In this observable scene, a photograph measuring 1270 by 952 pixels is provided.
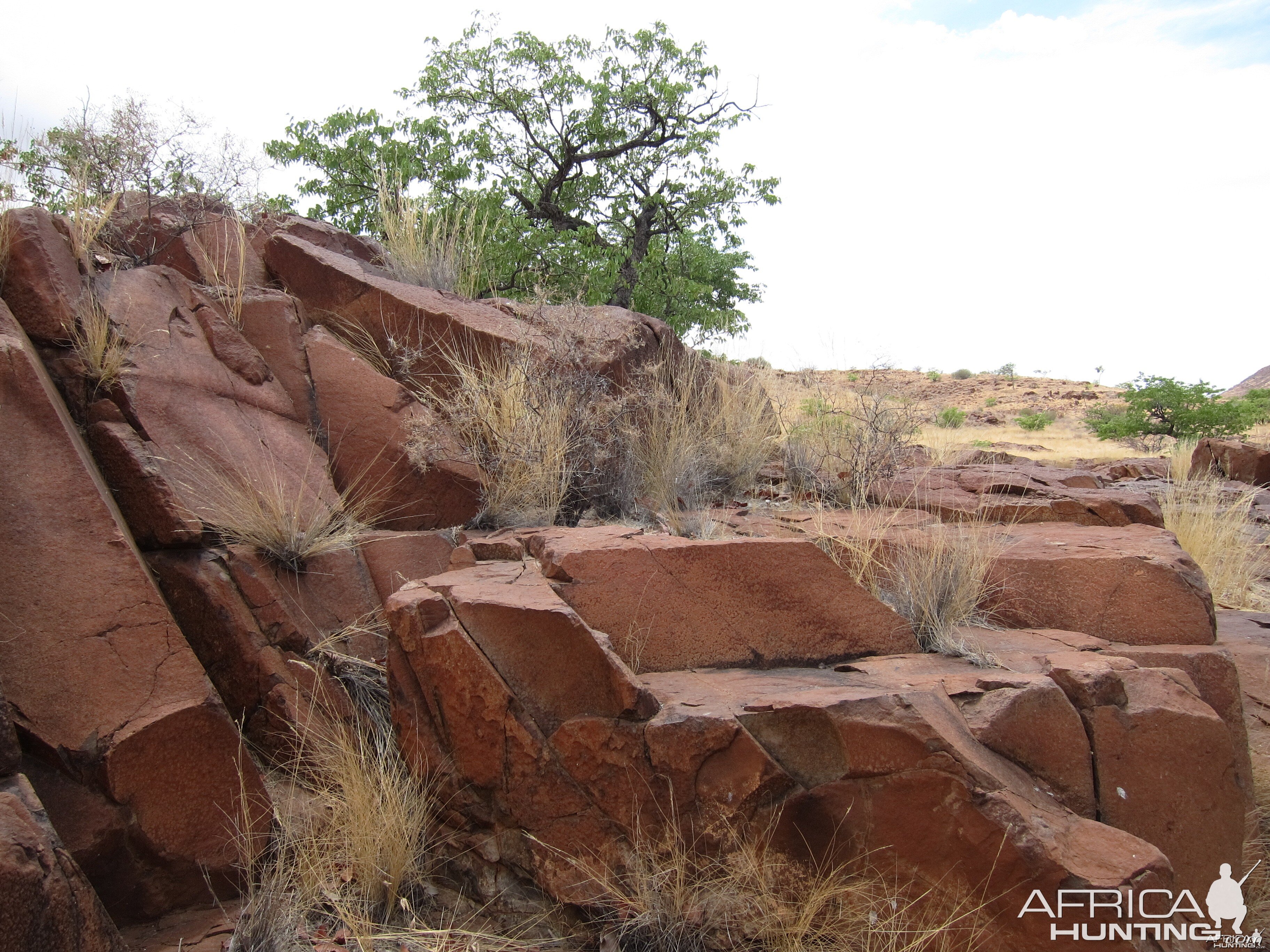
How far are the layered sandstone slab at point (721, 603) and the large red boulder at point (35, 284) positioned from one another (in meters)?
2.68

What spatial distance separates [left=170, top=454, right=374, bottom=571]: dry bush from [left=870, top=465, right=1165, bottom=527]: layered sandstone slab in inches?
139

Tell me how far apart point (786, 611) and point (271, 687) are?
2.35 metres

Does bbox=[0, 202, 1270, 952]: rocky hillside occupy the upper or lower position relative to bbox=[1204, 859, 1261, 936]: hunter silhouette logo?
upper

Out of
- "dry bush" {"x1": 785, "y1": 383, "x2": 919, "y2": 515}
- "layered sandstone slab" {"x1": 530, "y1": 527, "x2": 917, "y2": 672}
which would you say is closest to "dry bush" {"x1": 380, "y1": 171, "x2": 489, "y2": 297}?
"dry bush" {"x1": 785, "y1": 383, "x2": 919, "y2": 515}

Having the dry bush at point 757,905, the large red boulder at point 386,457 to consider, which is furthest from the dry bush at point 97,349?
the dry bush at point 757,905

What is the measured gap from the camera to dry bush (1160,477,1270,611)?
593 centimetres

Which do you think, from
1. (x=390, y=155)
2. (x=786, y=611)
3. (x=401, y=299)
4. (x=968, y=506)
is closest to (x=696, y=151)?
(x=390, y=155)

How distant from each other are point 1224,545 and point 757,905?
214 inches

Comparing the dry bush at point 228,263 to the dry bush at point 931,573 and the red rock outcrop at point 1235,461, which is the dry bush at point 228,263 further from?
the red rock outcrop at point 1235,461

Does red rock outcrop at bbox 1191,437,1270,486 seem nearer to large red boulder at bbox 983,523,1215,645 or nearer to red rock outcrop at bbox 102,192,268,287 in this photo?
large red boulder at bbox 983,523,1215,645

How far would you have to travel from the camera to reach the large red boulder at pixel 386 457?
5035mm

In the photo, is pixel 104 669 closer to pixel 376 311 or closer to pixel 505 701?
pixel 505 701

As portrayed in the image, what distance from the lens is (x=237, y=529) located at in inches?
156

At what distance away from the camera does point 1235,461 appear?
10141 millimetres
